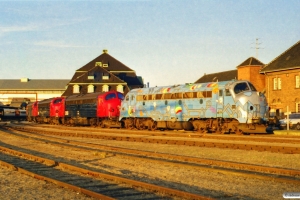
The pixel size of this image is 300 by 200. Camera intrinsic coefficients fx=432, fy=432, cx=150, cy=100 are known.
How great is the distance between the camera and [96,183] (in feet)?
35.8

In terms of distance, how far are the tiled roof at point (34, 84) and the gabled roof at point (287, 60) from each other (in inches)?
3242

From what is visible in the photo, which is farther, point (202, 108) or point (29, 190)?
point (202, 108)

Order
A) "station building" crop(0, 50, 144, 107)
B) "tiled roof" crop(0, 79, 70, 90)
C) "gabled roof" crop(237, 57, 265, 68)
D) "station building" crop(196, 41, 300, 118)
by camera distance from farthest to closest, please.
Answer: "tiled roof" crop(0, 79, 70, 90), "station building" crop(0, 50, 144, 107), "gabled roof" crop(237, 57, 265, 68), "station building" crop(196, 41, 300, 118)

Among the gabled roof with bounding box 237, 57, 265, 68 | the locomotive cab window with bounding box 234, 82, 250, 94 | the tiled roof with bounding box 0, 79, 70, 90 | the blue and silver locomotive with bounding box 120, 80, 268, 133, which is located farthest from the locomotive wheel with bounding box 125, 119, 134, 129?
the tiled roof with bounding box 0, 79, 70, 90

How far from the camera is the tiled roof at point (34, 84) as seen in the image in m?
125

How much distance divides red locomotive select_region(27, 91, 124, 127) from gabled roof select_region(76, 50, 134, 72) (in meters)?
45.2

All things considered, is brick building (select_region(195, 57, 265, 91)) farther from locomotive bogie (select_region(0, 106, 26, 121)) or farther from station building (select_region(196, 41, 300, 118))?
locomotive bogie (select_region(0, 106, 26, 121))

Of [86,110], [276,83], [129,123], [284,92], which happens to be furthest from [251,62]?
[129,123]

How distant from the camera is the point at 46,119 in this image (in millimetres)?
54188

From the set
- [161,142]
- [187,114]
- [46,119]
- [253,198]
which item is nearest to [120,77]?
[46,119]

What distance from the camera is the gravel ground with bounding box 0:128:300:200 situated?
9.64 metres

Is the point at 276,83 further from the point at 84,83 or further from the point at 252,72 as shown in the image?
the point at 84,83

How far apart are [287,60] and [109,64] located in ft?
179

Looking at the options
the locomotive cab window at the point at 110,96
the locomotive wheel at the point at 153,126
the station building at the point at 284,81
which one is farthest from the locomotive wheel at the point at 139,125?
the station building at the point at 284,81
